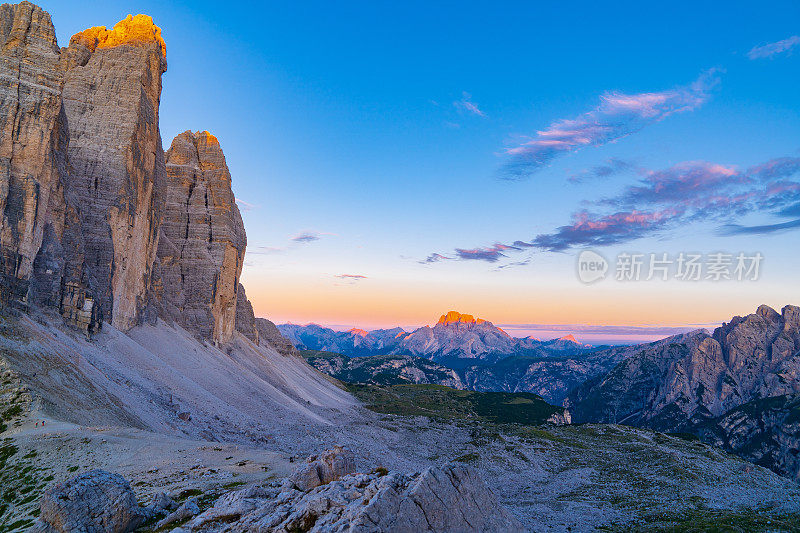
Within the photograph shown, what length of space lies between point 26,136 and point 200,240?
70.2 meters

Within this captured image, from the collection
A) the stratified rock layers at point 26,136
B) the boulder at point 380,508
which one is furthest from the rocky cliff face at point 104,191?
the boulder at point 380,508

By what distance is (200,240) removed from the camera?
131 metres

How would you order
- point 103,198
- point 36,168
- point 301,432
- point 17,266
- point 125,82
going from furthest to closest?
point 125,82
point 103,198
point 301,432
point 36,168
point 17,266

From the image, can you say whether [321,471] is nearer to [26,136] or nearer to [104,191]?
[26,136]

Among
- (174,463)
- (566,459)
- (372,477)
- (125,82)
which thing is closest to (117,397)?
(174,463)

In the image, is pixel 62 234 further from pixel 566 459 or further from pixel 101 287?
pixel 566 459

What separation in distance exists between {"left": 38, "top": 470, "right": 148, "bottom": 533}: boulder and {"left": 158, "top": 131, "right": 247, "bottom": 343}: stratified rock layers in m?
104

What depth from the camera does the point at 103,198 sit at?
85.0 m

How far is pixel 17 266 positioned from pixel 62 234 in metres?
14.2

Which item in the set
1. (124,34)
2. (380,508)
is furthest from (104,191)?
(380,508)

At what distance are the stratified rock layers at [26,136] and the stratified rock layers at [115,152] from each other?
13239 millimetres

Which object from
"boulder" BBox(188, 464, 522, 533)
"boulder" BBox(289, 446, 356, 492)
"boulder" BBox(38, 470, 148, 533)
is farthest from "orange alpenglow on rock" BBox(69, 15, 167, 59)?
"boulder" BBox(188, 464, 522, 533)

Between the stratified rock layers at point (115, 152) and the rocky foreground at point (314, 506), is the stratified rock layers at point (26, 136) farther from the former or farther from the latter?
the rocky foreground at point (314, 506)

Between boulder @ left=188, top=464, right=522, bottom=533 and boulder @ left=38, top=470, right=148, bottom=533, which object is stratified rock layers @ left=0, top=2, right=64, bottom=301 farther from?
boulder @ left=188, top=464, right=522, bottom=533
